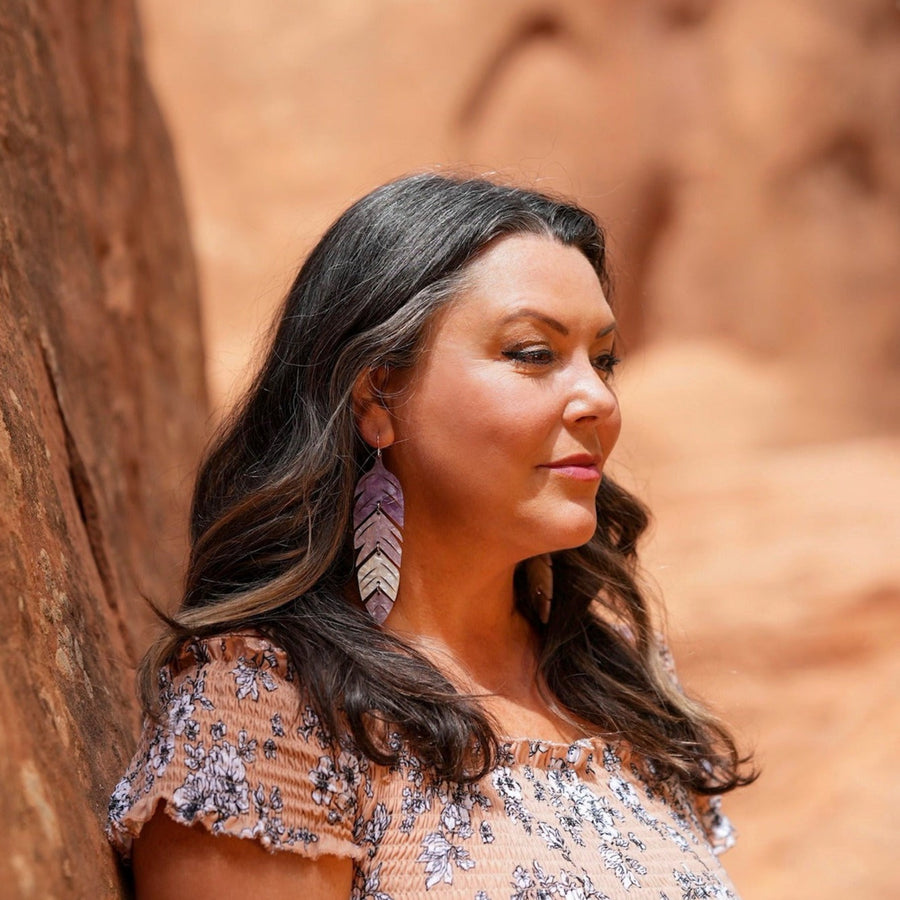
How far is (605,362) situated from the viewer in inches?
95.0

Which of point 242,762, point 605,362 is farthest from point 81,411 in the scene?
point 242,762

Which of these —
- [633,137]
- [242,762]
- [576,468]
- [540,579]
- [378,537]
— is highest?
[576,468]

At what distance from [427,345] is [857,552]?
4.95 m

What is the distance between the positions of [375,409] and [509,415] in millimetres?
251

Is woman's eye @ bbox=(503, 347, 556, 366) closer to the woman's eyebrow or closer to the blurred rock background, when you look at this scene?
the woman's eyebrow

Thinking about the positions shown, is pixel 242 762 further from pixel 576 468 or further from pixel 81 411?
pixel 81 411

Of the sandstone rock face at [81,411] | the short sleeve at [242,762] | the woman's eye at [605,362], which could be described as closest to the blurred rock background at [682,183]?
the sandstone rock face at [81,411]

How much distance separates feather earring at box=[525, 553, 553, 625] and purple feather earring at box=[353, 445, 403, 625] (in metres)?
0.43

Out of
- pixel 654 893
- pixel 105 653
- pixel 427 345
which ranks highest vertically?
pixel 427 345

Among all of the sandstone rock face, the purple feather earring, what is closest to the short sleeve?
the sandstone rock face

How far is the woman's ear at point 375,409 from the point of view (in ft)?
7.43

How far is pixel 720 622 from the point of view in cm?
668

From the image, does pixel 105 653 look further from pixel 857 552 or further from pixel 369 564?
pixel 857 552

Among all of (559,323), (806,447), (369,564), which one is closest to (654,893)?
(369,564)
